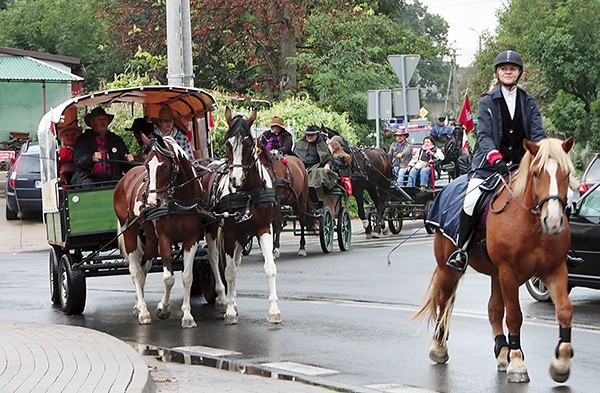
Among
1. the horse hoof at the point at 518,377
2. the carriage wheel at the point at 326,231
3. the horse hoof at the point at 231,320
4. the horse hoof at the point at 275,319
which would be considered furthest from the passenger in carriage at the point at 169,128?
the horse hoof at the point at 518,377

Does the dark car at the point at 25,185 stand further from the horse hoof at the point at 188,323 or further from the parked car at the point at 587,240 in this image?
the parked car at the point at 587,240

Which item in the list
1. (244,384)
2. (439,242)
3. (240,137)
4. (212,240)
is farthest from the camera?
(212,240)

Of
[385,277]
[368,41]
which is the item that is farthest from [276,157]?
[368,41]

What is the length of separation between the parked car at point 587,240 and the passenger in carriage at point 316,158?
8697 mm

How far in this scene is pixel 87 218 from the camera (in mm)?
15211

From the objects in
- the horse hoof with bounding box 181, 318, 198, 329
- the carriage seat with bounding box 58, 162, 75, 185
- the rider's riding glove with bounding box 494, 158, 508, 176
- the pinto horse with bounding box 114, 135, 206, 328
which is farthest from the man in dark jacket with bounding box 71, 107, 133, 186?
the rider's riding glove with bounding box 494, 158, 508, 176

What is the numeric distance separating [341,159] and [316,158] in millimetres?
1494

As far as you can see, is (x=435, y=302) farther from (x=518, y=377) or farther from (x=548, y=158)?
(x=548, y=158)

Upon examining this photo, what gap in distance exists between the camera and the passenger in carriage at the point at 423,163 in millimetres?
28125

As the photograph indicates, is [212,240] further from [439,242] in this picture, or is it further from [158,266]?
[439,242]

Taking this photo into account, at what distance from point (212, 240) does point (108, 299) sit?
3.14 meters

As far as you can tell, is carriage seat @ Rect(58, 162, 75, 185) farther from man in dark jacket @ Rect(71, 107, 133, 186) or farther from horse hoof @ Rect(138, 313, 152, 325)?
horse hoof @ Rect(138, 313, 152, 325)

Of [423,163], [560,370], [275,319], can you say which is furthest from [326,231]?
[560,370]

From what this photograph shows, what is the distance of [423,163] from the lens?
28.5 meters
